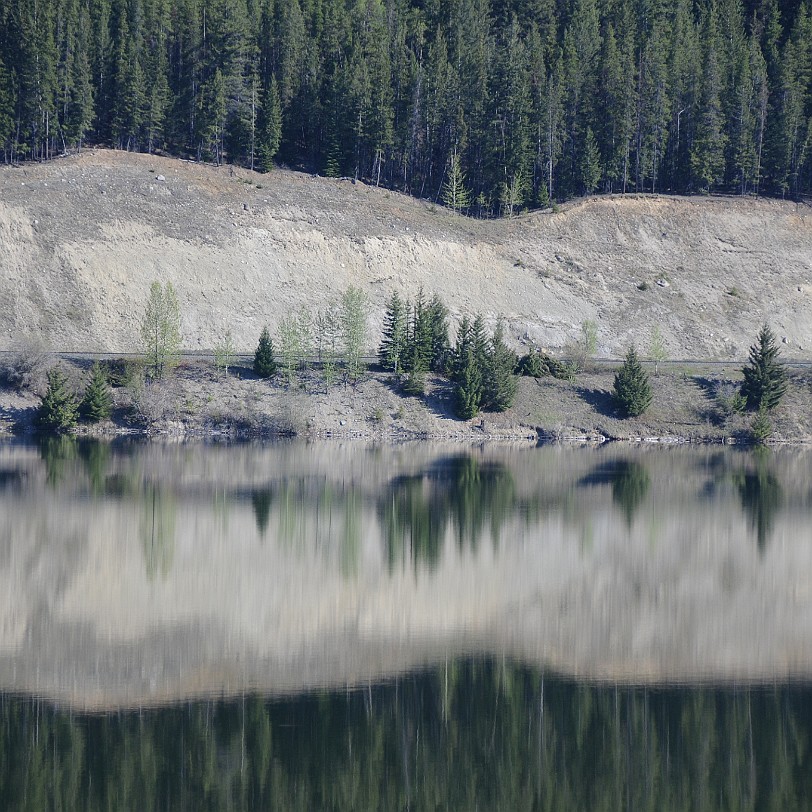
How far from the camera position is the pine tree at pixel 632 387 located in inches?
3049

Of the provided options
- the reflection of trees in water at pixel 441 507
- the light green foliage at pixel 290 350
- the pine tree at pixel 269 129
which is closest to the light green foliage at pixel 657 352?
the light green foliage at pixel 290 350

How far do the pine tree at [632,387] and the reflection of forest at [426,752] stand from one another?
54.3 meters

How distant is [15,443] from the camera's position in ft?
220

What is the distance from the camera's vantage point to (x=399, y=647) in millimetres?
27078

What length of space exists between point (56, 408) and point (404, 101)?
181 ft

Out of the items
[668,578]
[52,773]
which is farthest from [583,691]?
[668,578]

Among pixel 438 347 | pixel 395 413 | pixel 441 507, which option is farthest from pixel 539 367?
pixel 441 507

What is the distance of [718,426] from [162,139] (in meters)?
56.5

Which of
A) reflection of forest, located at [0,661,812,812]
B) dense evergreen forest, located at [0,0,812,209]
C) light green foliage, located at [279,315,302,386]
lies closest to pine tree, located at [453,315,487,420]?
light green foliage, located at [279,315,302,386]

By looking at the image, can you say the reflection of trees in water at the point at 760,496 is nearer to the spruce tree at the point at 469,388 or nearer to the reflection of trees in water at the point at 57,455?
the spruce tree at the point at 469,388

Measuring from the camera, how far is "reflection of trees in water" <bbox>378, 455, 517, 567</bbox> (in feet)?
130

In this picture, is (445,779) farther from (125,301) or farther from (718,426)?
(125,301)

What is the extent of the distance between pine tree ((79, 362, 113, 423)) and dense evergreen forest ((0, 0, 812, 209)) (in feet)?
114

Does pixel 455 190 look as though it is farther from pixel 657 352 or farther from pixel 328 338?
pixel 657 352
